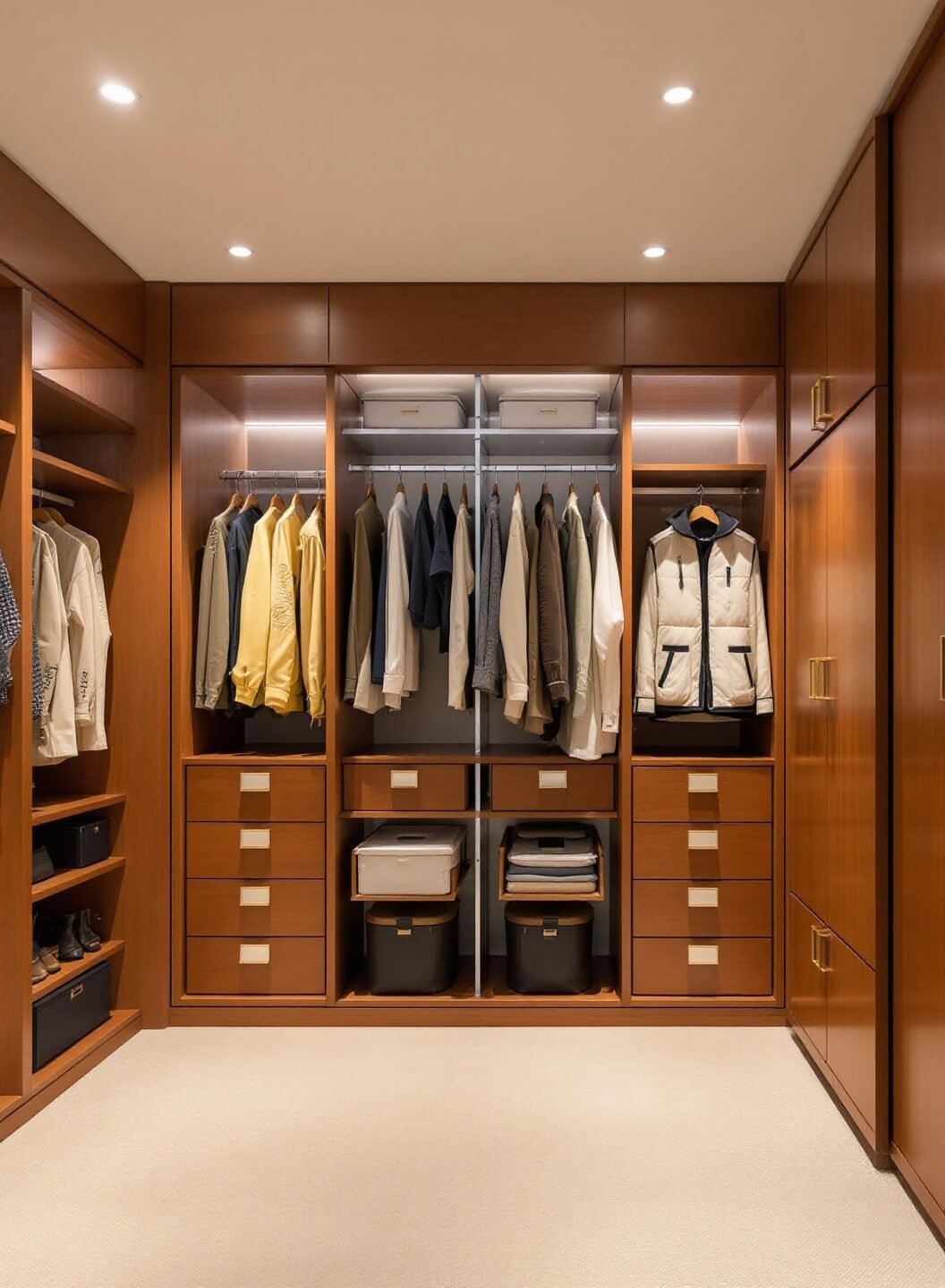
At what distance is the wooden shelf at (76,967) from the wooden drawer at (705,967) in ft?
6.17

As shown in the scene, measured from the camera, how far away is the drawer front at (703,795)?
364cm

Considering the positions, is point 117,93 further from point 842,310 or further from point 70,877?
point 70,877

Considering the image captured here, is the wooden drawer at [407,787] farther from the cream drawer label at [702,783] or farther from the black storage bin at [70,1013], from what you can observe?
the black storage bin at [70,1013]

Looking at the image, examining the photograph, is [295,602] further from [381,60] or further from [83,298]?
[381,60]

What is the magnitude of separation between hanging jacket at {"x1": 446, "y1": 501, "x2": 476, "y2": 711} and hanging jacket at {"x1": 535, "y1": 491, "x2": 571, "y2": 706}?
0.27 meters

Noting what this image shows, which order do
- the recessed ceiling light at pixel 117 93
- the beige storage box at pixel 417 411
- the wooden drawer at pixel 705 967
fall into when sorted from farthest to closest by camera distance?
the beige storage box at pixel 417 411 < the wooden drawer at pixel 705 967 < the recessed ceiling light at pixel 117 93

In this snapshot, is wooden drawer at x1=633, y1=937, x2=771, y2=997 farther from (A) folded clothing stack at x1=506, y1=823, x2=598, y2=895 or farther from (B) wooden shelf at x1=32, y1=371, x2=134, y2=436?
(B) wooden shelf at x1=32, y1=371, x2=134, y2=436

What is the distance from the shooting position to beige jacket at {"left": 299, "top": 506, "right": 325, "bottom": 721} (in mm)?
3697

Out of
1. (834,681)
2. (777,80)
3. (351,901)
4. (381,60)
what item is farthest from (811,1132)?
(381,60)

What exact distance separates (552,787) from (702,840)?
0.57m

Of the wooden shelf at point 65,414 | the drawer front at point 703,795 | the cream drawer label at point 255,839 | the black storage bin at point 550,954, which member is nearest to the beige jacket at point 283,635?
the cream drawer label at point 255,839

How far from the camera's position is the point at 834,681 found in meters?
2.92

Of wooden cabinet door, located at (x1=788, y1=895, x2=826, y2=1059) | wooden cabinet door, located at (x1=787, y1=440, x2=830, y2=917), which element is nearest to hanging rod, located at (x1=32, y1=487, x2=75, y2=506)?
wooden cabinet door, located at (x1=787, y1=440, x2=830, y2=917)

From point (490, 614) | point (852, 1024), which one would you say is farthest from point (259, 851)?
point (852, 1024)
